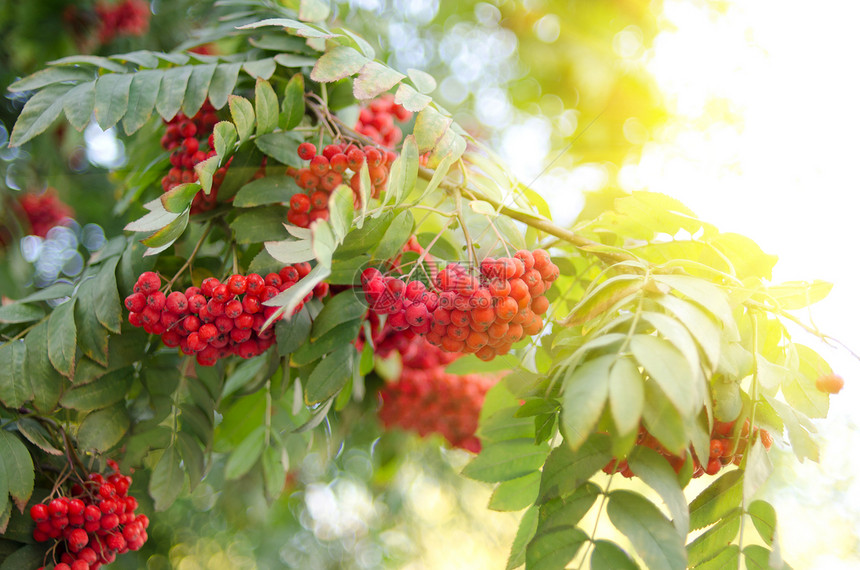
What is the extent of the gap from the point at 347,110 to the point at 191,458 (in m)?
0.90

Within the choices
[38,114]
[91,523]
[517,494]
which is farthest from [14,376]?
[517,494]

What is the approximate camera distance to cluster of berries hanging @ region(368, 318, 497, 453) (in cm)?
192

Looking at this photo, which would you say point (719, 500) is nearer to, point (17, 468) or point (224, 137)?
point (224, 137)

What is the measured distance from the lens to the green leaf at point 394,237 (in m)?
1.05

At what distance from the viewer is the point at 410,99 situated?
1000mm

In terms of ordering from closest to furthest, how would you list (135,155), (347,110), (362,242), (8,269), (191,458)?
(362,242) < (191,458) < (347,110) < (135,155) < (8,269)

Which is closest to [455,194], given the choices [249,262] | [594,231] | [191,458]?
[594,231]

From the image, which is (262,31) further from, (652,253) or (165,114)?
(652,253)

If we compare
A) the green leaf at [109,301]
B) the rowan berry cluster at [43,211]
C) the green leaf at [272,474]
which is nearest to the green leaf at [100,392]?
the green leaf at [109,301]

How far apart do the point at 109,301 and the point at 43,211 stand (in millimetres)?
1996

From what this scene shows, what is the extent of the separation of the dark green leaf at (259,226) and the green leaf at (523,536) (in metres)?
0.72

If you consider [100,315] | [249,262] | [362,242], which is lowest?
[100,315]

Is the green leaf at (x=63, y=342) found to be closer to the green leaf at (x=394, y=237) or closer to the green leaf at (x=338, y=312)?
the green leaf at (x=338, y=312)

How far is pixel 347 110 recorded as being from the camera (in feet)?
4.59
